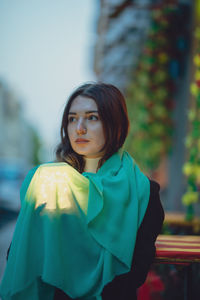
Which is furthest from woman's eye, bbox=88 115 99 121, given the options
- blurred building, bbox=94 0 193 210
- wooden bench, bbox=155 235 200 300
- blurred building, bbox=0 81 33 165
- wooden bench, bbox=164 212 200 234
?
blurred building, bbox=0 81 33 165

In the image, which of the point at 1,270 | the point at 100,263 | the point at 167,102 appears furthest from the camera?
the point at 167,102

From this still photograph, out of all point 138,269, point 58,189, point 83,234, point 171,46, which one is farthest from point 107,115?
point 171,46

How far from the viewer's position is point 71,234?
49.6 inches

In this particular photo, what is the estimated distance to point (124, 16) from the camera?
551 cm

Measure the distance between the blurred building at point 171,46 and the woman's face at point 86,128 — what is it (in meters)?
3.42

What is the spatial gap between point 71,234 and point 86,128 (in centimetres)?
53

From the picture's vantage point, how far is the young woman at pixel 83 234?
1201 mm

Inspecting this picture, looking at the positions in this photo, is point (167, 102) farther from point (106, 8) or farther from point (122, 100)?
point (122, 100)

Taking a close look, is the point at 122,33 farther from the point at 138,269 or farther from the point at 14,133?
the point at 14,133

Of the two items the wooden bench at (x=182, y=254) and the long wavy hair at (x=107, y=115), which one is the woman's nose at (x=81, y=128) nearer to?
the long wavy hair at (x=107, y=115)

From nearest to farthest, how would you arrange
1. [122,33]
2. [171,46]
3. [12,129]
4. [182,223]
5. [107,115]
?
[107,115]
[182,223]
[171,46]
[122,33]
[12,129]

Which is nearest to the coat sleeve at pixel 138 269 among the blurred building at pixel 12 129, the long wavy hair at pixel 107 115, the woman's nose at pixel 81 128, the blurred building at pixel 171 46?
the long wavy hair at pixel 107 115

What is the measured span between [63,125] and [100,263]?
76cm

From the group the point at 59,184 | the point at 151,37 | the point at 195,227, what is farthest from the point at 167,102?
the point at 59,184
